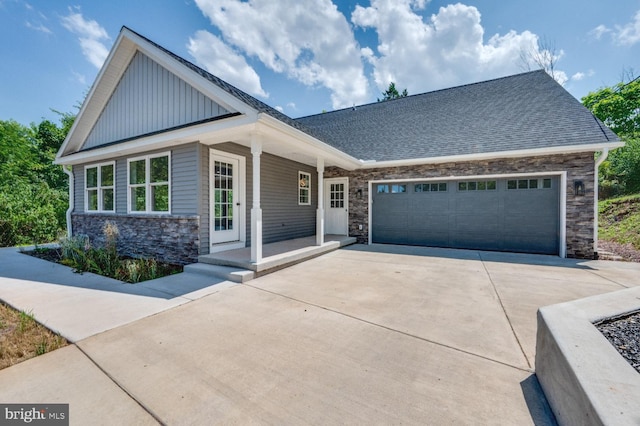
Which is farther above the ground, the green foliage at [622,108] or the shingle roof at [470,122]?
the green foliage at [622,108]

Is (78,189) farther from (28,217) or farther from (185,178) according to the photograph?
(185,178)

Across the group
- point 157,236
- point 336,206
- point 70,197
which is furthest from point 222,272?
point 70,197

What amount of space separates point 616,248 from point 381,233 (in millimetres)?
6733

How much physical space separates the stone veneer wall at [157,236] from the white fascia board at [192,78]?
263 centimetres

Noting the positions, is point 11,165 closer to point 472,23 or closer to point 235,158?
point 235,158

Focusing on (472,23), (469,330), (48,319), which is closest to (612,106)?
(472,23)

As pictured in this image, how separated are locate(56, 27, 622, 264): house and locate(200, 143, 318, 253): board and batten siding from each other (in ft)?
0.13

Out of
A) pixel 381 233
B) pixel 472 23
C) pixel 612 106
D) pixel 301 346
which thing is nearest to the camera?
pixel 301 346

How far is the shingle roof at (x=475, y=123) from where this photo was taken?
7371 millimetres

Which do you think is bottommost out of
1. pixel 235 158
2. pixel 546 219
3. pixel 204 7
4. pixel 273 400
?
pixel 273 400

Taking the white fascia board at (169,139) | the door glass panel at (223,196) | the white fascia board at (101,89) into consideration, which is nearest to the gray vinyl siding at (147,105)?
the white fascia board at (101,89)

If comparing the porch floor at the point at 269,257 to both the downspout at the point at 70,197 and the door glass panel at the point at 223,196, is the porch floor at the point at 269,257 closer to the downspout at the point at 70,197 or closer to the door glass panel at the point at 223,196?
the door glass panel at the point at 223,196

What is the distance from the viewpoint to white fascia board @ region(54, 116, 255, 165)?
16.3 ft

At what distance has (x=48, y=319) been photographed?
328 cm
